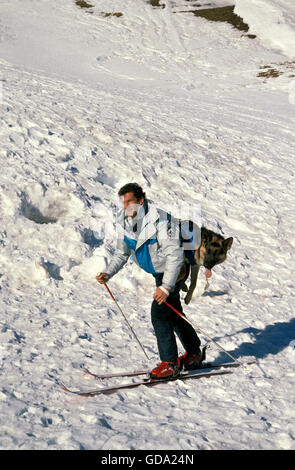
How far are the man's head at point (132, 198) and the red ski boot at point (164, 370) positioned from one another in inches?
64.4

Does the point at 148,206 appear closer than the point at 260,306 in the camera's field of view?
Yes

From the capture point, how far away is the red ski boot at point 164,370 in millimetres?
4555

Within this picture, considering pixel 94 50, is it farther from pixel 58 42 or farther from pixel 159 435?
pixel 159 435

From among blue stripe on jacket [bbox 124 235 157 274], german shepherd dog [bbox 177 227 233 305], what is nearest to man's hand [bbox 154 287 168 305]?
blue stripe on jacket [bbox 124 235 157 274]

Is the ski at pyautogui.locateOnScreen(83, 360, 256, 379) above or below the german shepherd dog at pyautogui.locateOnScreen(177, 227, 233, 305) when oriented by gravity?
below

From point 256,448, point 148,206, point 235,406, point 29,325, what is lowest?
point 29,325

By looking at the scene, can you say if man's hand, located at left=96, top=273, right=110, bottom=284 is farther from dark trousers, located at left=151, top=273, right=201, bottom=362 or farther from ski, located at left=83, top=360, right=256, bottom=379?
ski, located at left=83, top=360, right=256, bottom=379

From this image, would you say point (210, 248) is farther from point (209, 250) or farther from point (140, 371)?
point (140, 371)

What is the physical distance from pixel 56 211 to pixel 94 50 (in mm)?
19402

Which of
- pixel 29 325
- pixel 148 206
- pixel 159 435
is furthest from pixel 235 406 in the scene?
pixel 29 325

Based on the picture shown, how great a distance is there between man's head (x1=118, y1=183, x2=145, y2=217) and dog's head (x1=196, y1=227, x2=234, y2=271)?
1295mm

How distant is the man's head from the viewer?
409 cm

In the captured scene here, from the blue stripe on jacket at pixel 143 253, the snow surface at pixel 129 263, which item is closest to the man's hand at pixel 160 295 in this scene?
the blue stripe on jacket at pixel 143 253

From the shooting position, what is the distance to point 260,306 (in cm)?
680
